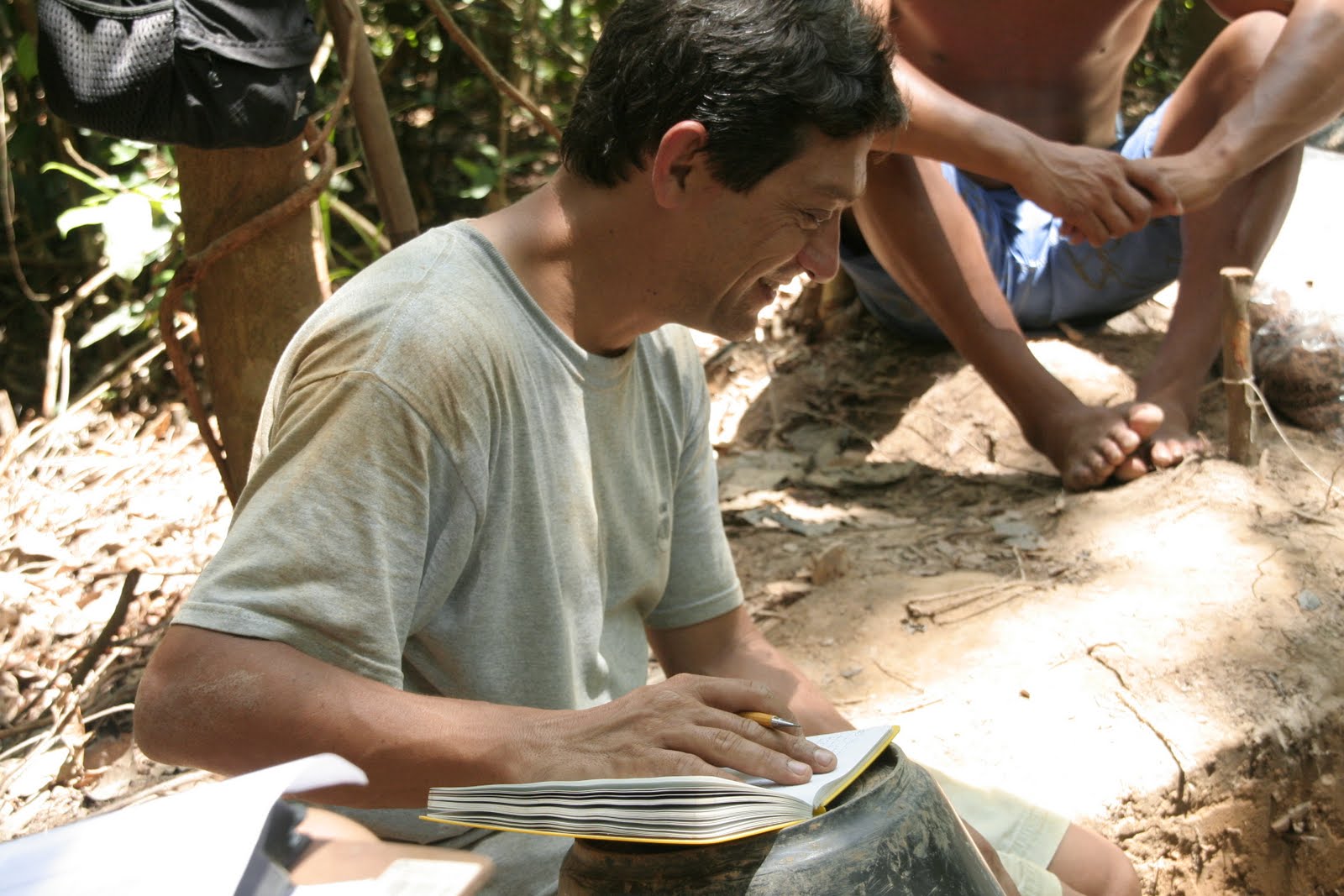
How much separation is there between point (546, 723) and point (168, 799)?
44 centimetres

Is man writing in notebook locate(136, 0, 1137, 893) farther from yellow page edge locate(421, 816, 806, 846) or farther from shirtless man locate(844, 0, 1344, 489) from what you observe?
shirtless man locate(844, 0, 1344, 489)

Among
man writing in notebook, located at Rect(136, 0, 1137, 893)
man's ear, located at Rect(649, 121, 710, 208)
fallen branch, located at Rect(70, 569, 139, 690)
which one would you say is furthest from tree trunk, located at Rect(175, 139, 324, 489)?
man's ear, located at Rect(649, 121, 710, 208)

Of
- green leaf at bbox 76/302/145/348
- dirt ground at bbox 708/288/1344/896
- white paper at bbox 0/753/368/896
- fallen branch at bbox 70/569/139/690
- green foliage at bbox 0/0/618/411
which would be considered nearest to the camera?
white paper at bbox 0/753/368/896

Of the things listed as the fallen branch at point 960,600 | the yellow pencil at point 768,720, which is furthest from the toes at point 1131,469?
the yellow pencil at point 768,720

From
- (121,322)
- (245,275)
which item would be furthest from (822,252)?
(121,322)

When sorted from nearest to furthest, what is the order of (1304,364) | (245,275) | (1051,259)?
(245,275) → (1304,364) → (1051,259)

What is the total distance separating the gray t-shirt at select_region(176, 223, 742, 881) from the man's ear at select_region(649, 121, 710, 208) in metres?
0.23

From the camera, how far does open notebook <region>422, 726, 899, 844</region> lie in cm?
118

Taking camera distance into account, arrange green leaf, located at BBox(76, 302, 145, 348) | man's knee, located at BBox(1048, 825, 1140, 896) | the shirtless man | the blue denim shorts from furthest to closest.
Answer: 1. green leaf, located at BBox(76, 302, 145, 348)
2. the blue denim shorts
3. the shirtless man
4. man's knee, located at BBox(1048, 825, 1140, 896)

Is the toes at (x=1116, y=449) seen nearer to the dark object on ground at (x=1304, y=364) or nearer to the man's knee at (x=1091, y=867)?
the dark object on ground at (x=1304, y=364)

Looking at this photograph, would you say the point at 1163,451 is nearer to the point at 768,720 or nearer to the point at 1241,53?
the point at 1241,53

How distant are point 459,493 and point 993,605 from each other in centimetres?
174

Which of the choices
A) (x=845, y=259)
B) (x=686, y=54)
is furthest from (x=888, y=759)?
(x=845, y=259)

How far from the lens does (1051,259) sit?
12.5 ft
